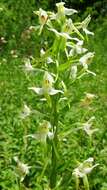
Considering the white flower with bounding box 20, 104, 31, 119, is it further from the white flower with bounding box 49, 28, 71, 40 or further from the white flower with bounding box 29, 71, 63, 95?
the white flower with bounding box 49, 28, 71, 40

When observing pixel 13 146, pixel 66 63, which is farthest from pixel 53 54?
pixel 13 146

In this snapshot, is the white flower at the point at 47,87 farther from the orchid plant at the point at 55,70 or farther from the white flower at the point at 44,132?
the white flower at the point at 44,132

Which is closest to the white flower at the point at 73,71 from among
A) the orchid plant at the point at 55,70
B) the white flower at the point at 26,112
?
the orchid plant at the point at 55,70

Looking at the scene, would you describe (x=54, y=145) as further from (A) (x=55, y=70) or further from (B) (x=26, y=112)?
(A) (x=55, y=70)

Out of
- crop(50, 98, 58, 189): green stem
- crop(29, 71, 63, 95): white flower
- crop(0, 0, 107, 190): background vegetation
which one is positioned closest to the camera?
crop(29, 71, 63, 95): white flower

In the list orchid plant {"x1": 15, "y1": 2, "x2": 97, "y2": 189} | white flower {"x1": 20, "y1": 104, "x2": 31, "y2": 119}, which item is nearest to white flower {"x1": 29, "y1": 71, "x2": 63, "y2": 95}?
orchid plant {"x1": 15, "y1": 2, "x2": 97, "y2": 189}

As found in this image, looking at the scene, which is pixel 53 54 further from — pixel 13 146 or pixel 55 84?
pixel 13 146

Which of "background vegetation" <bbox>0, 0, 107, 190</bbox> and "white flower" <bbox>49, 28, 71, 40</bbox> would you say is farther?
"background vegetation" <bbox>0, 0, 107, 190</bbox>

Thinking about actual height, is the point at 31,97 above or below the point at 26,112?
below

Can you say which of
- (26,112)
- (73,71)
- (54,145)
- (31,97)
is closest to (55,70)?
(73,71)
